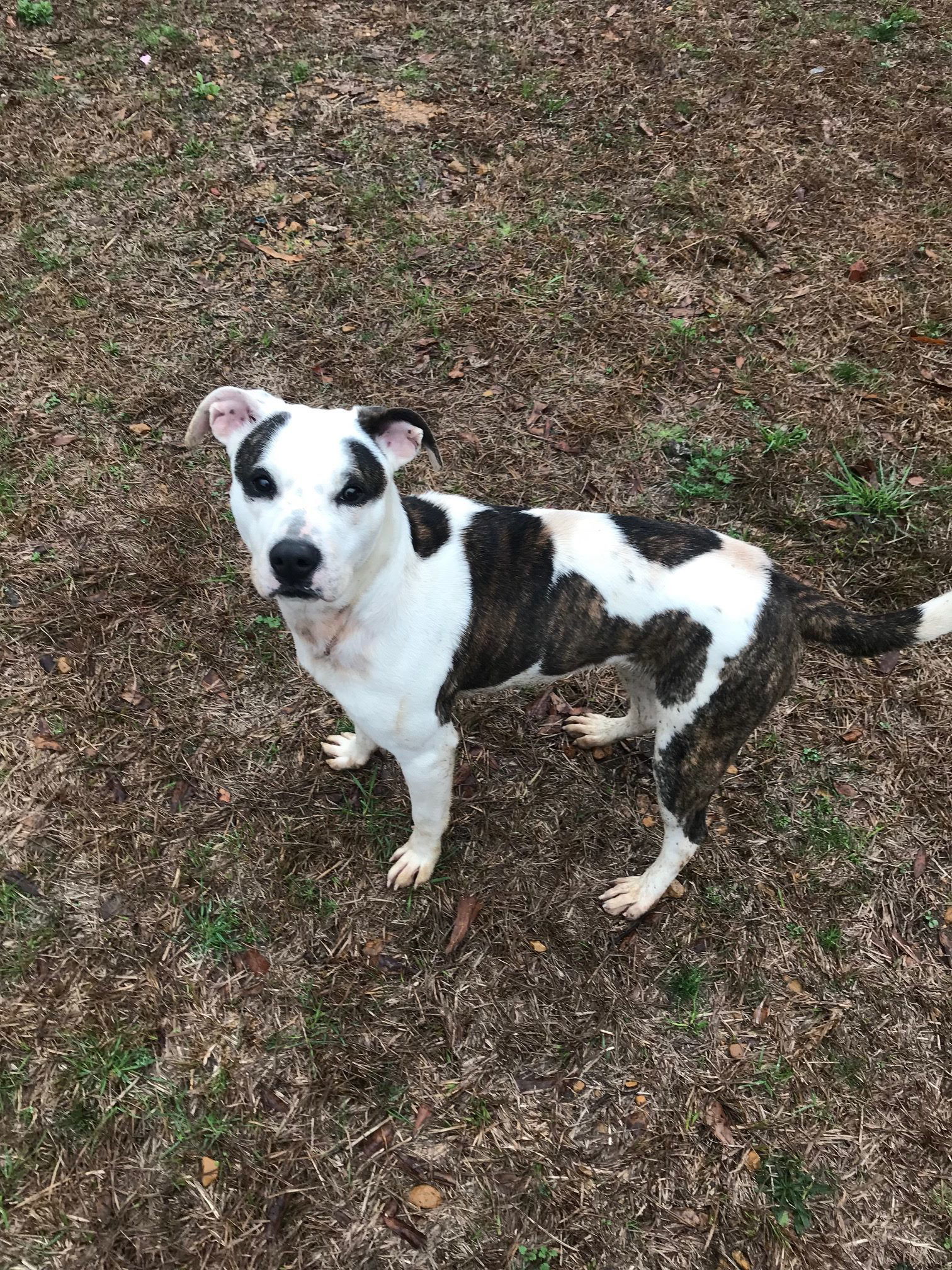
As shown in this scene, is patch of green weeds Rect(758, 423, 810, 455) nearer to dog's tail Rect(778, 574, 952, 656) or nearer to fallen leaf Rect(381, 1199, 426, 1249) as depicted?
dog's tail Rect(778, 574, 952, 656)

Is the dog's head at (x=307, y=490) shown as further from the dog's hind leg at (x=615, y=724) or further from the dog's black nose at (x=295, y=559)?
the dog's hind leg at (x=615, y=724)

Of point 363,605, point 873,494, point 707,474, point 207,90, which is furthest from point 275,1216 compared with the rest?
point 207,90

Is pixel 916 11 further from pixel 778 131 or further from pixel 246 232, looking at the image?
pixel 246 232

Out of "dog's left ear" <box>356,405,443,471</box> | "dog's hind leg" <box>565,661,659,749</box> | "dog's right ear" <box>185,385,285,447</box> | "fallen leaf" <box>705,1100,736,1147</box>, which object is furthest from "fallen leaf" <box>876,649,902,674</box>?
"dog's right ear" <box>185,385,285,447</box>

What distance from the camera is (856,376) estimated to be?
17.2ft

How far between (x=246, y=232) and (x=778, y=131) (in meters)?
4.59

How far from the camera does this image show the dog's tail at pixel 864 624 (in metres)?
2.71

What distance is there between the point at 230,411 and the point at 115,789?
2053mm

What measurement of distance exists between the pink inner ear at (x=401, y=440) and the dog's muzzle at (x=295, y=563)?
74 cm

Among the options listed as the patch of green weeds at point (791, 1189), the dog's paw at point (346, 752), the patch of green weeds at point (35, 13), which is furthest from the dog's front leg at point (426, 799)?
the patch of green weeds at point (35, 13)

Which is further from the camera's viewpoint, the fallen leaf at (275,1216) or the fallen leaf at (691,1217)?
Answer: the fallen leaf at (691,1217)

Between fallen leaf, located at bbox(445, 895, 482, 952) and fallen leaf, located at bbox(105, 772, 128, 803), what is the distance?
1712mm

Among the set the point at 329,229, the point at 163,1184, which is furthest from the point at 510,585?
the point at 329,229

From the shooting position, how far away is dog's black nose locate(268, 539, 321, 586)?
7.32 ft
